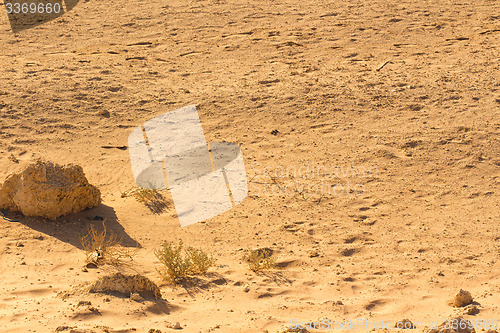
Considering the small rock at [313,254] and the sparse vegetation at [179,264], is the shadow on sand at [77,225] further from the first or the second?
the small rock at [313,254]

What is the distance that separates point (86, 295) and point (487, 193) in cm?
419

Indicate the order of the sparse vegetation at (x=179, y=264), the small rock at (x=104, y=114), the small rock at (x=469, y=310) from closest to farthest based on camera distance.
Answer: the small rock at (x=469, y=310), the sparse vegetation at (x=179, y=264), the small rock at (x=104, y=114)

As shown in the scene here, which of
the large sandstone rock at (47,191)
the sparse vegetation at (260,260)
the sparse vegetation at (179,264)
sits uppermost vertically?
the large sandstone rock at (47,191)

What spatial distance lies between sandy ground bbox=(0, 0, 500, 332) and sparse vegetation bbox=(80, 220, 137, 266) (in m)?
0.11

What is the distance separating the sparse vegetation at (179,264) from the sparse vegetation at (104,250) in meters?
0.41

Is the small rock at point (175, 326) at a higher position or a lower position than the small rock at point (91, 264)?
higher

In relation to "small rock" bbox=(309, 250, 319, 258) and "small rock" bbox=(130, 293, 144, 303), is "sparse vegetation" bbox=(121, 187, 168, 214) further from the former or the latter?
"small rock" bbox=(130, 293, 144, 303)

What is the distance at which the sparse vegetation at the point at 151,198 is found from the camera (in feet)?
18.8

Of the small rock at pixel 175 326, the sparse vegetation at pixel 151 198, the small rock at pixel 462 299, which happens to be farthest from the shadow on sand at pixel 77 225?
the small rock at pixel 462 299

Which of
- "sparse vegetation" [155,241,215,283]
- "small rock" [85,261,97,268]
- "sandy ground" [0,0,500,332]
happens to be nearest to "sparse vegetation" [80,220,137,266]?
"small rock" [85,261,97,268]

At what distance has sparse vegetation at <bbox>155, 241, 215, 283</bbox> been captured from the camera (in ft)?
14.1

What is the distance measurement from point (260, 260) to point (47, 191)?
2.25 meters

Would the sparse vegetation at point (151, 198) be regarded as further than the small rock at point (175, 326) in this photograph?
Yes

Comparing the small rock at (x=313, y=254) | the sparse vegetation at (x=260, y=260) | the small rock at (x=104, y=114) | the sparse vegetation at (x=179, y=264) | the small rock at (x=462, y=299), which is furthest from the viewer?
the small rock at (x=104, y=114)
